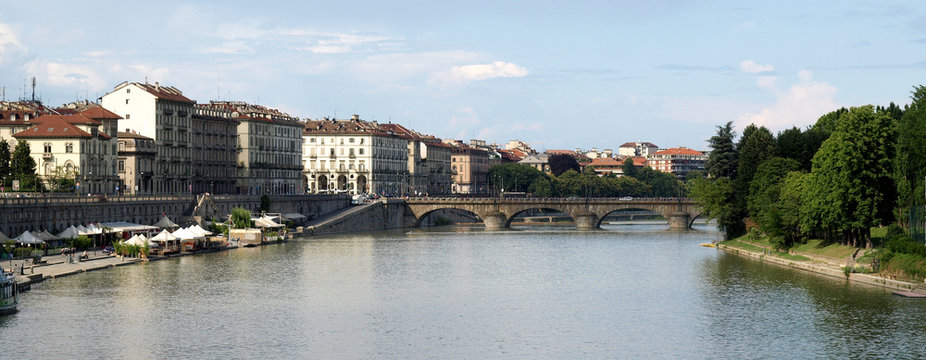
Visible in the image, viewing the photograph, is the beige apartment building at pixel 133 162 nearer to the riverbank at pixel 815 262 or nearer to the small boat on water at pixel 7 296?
the riverbank at pixel 815 262

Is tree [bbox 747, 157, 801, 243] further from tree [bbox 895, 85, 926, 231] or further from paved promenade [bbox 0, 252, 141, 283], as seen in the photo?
paved promenade [bbox 0, 252, 141, 283]

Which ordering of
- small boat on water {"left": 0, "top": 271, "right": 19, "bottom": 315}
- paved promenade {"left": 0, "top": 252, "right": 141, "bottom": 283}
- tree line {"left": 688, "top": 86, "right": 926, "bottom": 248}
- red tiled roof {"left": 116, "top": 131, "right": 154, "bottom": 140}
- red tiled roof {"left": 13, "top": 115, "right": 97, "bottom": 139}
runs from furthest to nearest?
1. red tiled roof {"left": 116, "top": 131, "right": 154, "bottom": 140}
2. red tiled roof {"left": 13, "top": 115, "right": 97, "bottom": 139}
3. tree line {"left": 688, "top": 86, "right": 926, "bottom": 248}
4. paved promenade {"left": 0, "top": 252, "right": 141, "bottom": 283}
5. small boat on water {"left": 0, "top": 271, "right": 19, "bottom": 315}

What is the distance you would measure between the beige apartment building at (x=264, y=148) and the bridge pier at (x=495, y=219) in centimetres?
3321

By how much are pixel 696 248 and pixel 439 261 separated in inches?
1133

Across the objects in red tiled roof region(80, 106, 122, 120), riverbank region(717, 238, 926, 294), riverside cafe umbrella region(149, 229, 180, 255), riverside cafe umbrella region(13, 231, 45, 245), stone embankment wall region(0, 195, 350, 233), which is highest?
red tiled roof region(80, 106, 122, 120)

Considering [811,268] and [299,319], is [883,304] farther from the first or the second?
[299,319]

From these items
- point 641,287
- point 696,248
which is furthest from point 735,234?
point 641,287

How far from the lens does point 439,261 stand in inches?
4043

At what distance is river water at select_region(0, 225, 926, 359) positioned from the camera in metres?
55.7

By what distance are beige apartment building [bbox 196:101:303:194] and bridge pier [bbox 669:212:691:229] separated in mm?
57429

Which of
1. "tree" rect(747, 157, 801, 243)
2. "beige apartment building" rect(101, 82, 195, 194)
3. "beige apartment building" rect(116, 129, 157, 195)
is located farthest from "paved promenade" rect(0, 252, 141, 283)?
"beige apartment building" rect(101, 82, 195, 194)

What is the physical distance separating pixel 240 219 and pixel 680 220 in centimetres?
6055

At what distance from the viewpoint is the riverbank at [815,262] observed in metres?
73.1

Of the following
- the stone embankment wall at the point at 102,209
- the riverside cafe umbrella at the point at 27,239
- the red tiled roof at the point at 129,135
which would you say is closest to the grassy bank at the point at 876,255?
the riverside cafe umbrella at the point at 27,239
